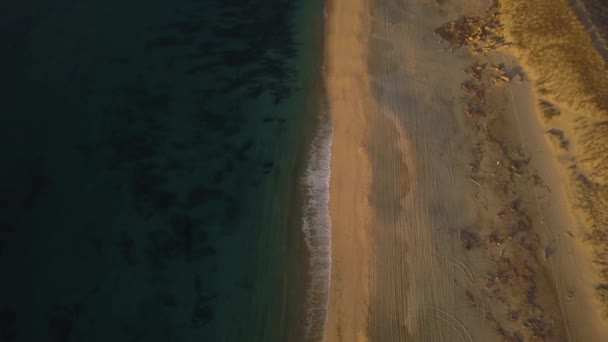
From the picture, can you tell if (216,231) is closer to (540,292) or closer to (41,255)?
(41,255)

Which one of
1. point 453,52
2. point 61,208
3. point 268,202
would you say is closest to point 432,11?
point 453,52

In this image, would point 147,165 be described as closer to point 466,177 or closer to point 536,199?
point 466,177

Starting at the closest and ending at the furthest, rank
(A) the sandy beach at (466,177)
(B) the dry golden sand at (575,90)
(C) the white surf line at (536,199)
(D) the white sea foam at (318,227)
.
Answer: (C) the white surf line at (536,199) < (A) the sandy beach at (466,177) < (D) the white sea foam at (318,227) < (B) the dry golden sand at (575,90)

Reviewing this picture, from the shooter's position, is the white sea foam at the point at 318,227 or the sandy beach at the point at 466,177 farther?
the white sea foam at the point at 318,227

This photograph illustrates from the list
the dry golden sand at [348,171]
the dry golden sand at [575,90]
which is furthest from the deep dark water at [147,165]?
the dry golden sand at [575,90]

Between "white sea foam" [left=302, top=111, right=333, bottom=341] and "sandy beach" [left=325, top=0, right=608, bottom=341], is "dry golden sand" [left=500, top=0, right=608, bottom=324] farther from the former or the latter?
"white sea foam" [left=302, top=111, right=333, bottom=341]

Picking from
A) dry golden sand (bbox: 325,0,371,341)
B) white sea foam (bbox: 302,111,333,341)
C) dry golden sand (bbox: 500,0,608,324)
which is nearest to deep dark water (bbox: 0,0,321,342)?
white sea foam (bbox: 302,111,333,341)

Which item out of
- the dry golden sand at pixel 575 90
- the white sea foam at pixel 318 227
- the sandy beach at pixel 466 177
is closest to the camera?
the sandy beach at pixel 466 177

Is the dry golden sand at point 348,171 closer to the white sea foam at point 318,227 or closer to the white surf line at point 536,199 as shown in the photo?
the white sea foam at point 318,227
